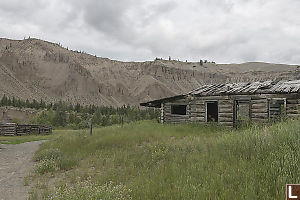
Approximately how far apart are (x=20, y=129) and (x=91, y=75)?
2378 inches

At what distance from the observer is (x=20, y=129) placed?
83.2 ft

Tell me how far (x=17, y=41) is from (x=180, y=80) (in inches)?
2923

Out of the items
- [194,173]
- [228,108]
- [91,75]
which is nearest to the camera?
[194,173]

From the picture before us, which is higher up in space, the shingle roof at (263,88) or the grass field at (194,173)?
the shingle roof at (263,88)

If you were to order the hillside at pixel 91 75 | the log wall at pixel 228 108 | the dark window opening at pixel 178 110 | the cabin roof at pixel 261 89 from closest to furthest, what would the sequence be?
the log wall at pixel 228 108
the cabin roof at pixel 261 89
the dark window opening at pixel 178 110
the hillside at pixel 91 75

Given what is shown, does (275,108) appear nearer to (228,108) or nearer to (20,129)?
(228,108)

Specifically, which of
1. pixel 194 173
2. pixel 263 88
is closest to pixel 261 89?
pixel 263 88

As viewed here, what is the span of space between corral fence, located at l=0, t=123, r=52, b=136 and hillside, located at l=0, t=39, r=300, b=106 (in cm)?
3931

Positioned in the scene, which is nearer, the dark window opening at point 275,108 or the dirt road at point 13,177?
the dirt road at point 13,177

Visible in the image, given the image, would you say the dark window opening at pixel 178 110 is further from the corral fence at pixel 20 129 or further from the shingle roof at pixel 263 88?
the corral fence at pixel 20 129

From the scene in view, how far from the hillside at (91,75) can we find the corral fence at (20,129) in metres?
39.3

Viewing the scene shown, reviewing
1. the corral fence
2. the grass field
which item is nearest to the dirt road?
the grass field

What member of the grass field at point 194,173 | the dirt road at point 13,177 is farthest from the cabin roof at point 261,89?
the dirt road at point 13,177

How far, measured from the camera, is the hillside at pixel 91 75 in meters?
70.2
